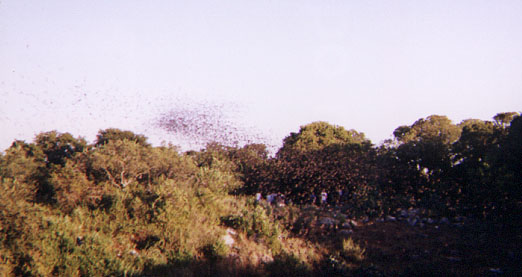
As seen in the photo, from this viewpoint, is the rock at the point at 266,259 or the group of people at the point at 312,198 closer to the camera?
the rock at the point at 266,259

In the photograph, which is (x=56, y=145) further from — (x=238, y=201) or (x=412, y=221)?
(x=412, y=221)

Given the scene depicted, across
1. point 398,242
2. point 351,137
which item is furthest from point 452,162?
point 351,137

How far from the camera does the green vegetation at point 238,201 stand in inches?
248

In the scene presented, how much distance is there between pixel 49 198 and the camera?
9.95m

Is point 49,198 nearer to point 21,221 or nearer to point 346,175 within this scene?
point 21,221

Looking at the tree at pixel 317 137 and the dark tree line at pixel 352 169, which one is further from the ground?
the tree at pixel 317 137

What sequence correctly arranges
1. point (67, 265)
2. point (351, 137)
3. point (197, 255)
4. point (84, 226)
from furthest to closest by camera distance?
point (351, 137) → point (84, 226) → point (197, 255) → point (67, 265)

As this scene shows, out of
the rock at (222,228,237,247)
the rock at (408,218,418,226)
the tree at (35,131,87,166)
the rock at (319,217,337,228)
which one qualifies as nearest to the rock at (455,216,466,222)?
the rock at (408,218,418,226)

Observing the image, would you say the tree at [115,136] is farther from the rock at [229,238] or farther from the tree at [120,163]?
the rock at [229,238]

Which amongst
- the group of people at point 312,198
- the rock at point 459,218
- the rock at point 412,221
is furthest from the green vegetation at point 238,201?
the rock at point 412,221

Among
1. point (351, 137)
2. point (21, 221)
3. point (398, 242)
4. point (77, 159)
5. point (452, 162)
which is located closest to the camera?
point (21, 221)

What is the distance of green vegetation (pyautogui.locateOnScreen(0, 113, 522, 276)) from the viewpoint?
631 centimetres

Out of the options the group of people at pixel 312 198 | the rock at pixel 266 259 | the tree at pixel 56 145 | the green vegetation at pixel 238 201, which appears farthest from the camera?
the tree at pixel 56 145

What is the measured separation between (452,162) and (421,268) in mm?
8214
